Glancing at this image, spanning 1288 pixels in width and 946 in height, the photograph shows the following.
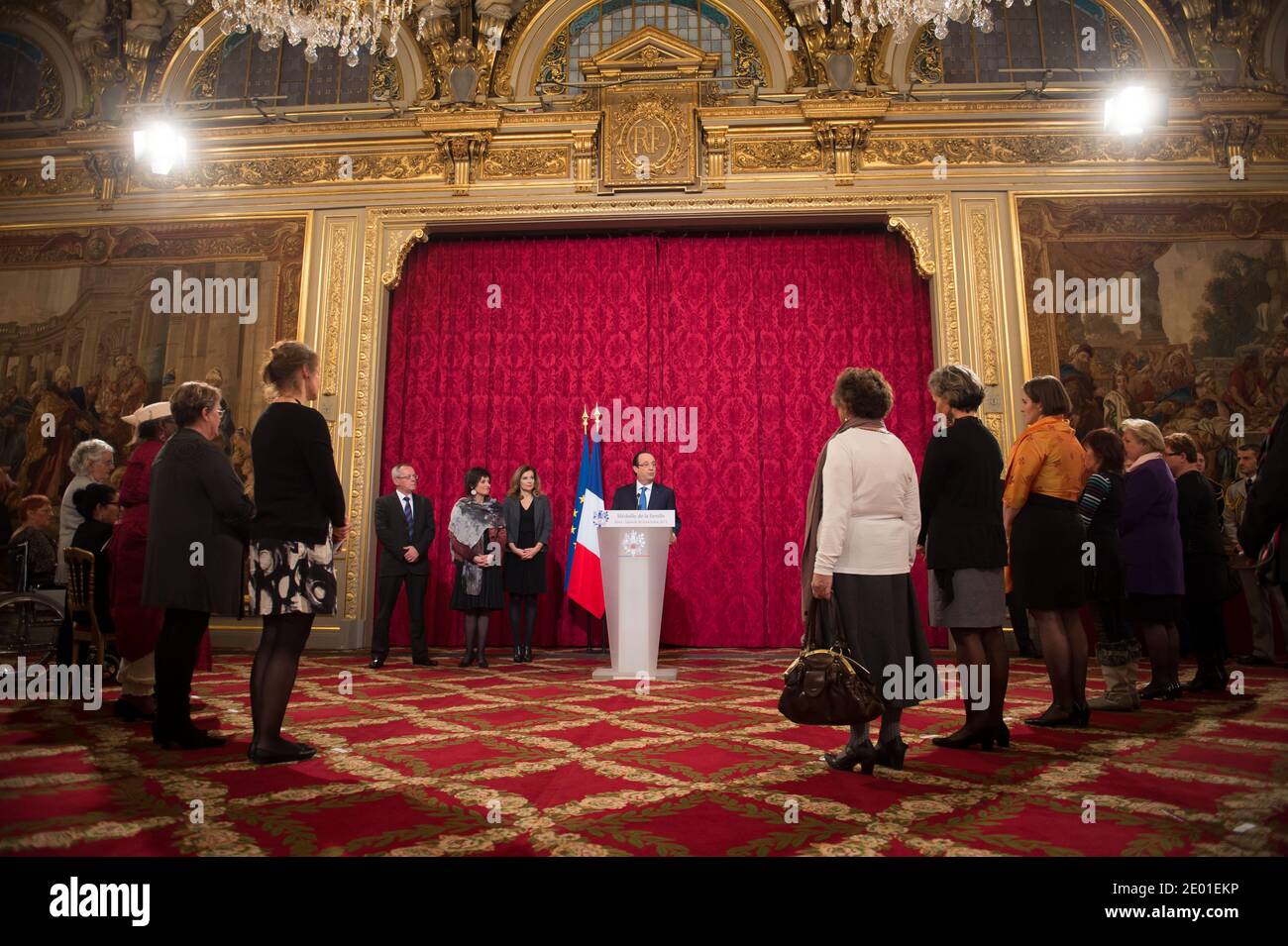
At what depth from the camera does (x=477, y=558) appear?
6.27 meters

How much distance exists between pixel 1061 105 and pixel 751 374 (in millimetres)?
4160

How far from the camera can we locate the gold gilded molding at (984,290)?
7.83 meters

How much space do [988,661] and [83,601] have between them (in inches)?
189

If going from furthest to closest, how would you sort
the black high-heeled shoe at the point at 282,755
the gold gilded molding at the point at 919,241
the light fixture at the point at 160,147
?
1. the light fixture at the point at 160,147
2. the gold gilded molding at the point at 919,241
3. the black high-heeled shoe at the point at 282,755

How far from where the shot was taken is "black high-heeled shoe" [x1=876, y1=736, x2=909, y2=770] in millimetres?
2773

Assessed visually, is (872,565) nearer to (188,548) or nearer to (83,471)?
(188,548)

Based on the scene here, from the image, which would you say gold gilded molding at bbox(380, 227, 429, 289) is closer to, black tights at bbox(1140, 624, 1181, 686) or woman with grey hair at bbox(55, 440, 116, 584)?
woman with grey hair at bbox(55, 440, 116, 584)

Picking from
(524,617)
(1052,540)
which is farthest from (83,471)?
(1052,540)

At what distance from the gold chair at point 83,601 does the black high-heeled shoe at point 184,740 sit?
1626mm

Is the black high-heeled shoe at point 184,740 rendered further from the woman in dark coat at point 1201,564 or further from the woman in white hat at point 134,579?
the woman in dark coat at point 1201,564

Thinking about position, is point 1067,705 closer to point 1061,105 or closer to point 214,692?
point 214,692

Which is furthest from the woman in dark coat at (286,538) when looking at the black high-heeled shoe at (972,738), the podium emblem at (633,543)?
the podium emblem at (633,543)

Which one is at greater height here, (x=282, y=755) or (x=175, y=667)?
(x=175, y=667)

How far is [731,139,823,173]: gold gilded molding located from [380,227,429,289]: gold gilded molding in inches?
137
